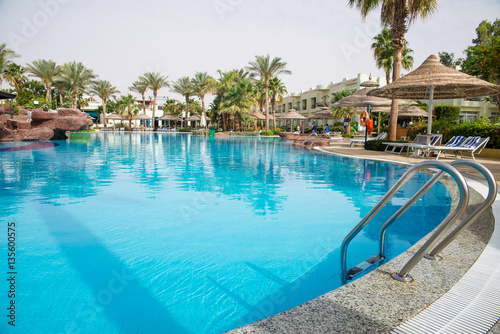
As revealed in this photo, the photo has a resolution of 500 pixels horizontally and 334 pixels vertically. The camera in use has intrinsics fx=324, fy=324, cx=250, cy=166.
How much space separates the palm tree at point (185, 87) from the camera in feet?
181

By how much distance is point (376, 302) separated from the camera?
209cm

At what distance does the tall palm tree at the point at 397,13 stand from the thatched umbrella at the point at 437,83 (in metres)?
2.78

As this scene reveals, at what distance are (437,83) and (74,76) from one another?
5365 centimetres

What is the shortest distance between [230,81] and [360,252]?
42341mm

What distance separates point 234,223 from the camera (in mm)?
5262

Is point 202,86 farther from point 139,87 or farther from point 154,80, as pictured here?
point 139,87

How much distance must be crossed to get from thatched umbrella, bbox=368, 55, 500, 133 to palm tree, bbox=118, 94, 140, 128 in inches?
2160

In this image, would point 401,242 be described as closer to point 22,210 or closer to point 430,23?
point 22,210

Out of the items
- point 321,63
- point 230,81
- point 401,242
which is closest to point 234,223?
point 401,242

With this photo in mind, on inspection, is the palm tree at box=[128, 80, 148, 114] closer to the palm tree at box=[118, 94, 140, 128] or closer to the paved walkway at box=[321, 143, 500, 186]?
the palm tree at box=[118, 94, 140, 128]

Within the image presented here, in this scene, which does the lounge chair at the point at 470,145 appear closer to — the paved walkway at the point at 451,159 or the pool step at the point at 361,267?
the paved walkway at the point at 451,159

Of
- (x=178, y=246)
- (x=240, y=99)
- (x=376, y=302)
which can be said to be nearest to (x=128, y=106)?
(x=240, y=99)

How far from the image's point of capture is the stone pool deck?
1.80 metres

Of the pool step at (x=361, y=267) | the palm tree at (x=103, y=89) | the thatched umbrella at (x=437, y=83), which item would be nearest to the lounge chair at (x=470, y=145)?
the thatched umbrella at (x=437, y=83)
